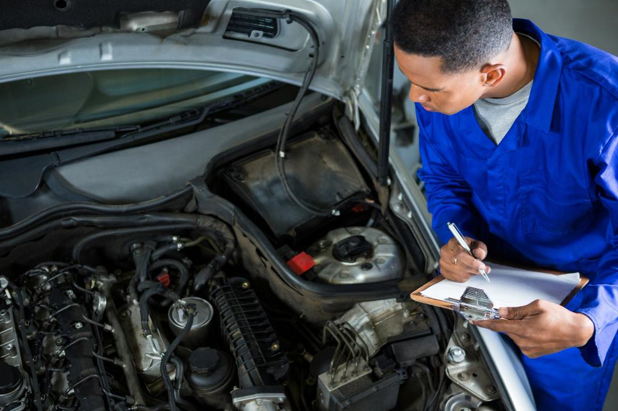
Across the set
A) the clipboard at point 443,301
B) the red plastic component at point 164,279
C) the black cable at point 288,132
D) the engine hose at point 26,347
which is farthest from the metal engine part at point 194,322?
the clipboard at point 443,301

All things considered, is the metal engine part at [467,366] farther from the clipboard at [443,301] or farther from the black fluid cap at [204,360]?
the black fluid cap at [204,360]

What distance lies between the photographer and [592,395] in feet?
6.38

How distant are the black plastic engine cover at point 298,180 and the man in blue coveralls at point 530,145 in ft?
1.63

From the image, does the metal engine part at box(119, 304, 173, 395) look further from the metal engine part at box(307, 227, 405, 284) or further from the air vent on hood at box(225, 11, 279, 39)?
the air vent on hood at box(225, 11, 279, 39)

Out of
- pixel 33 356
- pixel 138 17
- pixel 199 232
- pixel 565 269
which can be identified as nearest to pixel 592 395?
pixel 565 269

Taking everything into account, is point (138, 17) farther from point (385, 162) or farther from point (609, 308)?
point (609, 308)

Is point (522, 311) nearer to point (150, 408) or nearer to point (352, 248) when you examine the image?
point (352, 248)

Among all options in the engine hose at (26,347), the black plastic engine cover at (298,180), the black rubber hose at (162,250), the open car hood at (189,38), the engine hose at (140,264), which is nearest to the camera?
the engine hose at (26,347)

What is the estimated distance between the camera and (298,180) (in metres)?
2.26

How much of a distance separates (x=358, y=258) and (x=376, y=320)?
0.80ft

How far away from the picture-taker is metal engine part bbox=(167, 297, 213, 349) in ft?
5.90

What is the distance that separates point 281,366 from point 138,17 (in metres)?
1.09

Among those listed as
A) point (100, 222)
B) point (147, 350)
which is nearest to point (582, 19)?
point (100, 222)

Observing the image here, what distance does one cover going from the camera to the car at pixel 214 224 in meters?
1.67
